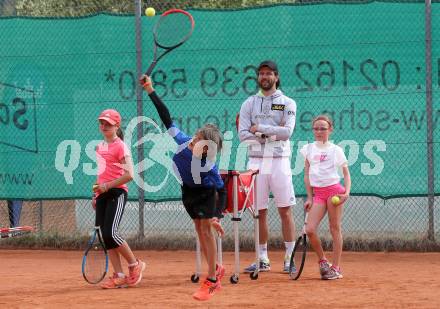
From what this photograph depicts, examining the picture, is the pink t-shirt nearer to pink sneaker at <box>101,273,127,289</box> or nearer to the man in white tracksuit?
pink sneaker at <box>101,273,127,289</box>

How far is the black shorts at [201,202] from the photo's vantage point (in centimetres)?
684

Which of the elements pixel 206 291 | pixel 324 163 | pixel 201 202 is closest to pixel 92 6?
pixel 324 163

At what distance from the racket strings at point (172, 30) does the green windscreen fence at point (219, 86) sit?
4.70 ft

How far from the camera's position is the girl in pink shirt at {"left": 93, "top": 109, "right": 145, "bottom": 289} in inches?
294

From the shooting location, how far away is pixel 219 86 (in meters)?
9.96

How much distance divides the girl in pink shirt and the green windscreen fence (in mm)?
2470

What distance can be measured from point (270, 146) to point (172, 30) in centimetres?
149

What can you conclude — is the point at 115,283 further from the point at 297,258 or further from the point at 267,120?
the point at 267,120

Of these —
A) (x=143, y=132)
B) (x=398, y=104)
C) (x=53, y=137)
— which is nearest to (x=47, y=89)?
(x=53, y=137)

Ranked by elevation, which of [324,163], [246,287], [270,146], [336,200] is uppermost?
[270,146]

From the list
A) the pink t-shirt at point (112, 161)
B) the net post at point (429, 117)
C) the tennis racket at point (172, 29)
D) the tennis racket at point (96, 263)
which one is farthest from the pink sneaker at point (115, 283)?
the net post at point (429, 117)

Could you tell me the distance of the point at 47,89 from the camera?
1040 cm

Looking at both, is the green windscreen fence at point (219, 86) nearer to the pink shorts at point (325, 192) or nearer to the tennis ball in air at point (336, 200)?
the pink shorts at point (325, 192)

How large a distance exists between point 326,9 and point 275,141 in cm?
223
